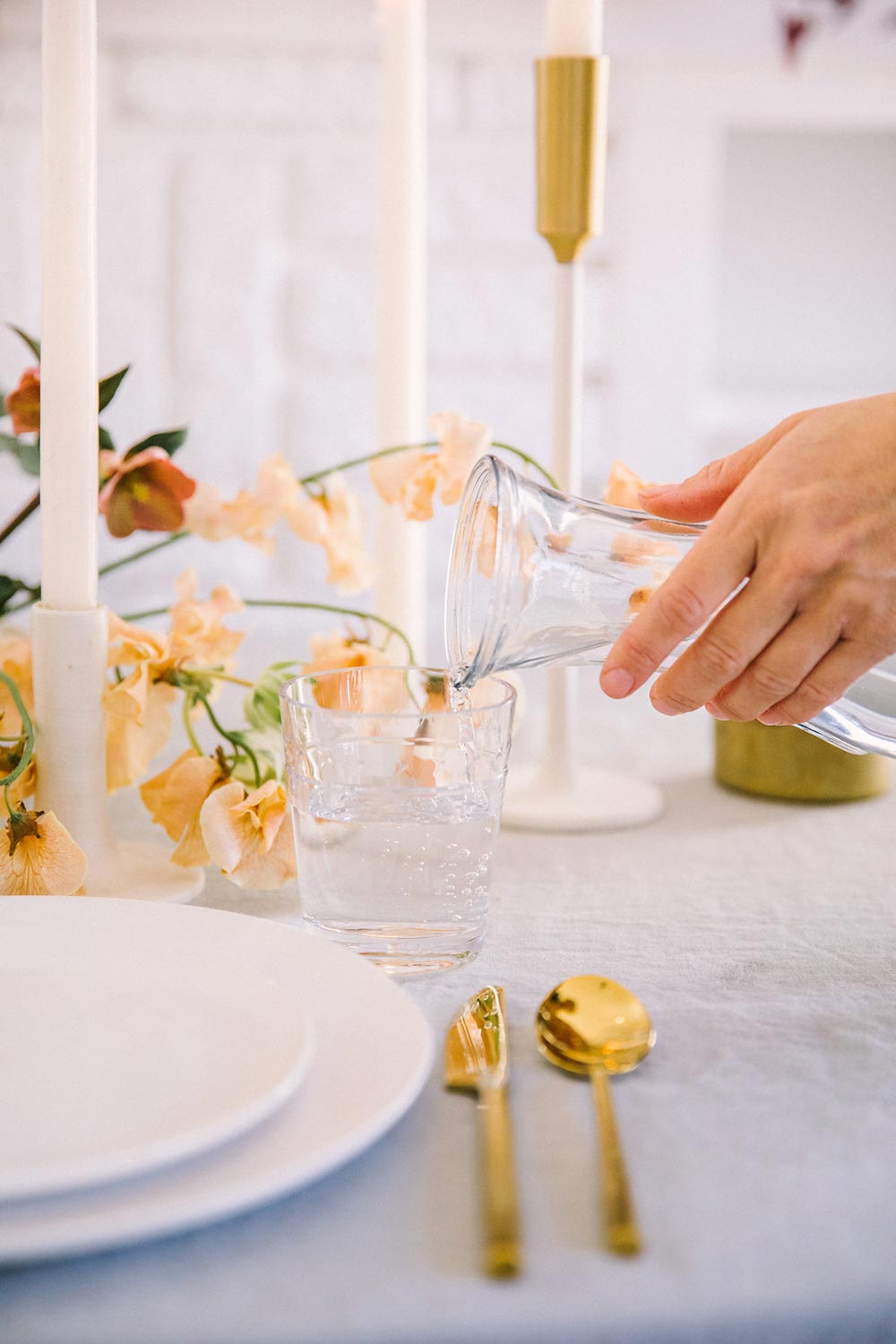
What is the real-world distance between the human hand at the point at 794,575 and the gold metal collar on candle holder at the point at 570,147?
0.29 m

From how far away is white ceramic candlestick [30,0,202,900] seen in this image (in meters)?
0.56

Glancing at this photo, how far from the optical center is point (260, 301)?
2189 mm

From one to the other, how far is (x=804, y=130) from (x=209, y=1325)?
96.1 inches

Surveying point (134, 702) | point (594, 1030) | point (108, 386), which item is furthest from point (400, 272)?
point (594, 1030)

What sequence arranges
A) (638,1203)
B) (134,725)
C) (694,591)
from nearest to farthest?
1. (638,1203)
2. (694,591)
3. (134,725)

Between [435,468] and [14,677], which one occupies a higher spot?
[435,468]

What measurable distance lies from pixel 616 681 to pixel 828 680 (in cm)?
9

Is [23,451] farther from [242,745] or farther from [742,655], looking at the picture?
[742,655]

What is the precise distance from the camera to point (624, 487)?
0.68 metres

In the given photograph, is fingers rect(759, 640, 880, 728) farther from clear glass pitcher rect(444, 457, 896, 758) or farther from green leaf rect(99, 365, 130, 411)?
green leaf rect(99, 365, 130, 411)

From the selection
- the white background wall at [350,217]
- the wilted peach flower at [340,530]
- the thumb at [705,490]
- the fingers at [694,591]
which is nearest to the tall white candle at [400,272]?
the wilted peach flower at [340,530]

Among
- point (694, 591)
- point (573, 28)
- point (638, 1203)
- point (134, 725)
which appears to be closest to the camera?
point (638, 1203)

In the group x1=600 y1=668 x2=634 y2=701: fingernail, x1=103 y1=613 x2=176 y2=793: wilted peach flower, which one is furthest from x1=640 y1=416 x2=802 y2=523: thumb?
x1=103 y1=613 x2=176 y2=793: wilted peach flower

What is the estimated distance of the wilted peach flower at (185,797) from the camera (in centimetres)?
57
